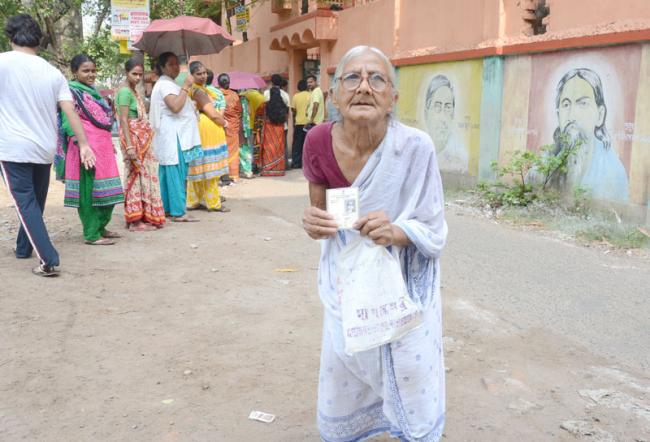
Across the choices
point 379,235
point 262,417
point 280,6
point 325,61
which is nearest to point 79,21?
point 280,6

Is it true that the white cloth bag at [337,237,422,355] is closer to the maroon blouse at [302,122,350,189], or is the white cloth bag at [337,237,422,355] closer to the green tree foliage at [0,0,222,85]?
the maroon blouse at [302,122,350,189]

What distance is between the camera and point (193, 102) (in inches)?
289

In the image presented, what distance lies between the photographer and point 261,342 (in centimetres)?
377

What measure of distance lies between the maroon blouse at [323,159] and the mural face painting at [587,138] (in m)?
5.28

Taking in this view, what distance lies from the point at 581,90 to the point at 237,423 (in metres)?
5.79

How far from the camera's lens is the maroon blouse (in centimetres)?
228

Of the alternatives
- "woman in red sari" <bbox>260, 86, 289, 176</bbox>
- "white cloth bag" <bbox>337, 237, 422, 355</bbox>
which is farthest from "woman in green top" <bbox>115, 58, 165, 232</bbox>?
"woman in red sari" <bbox>260, 86, 289, 176</bbox>

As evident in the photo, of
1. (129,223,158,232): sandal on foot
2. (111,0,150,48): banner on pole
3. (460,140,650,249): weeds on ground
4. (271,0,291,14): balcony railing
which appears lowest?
(129,223,158,232): sandal on foot

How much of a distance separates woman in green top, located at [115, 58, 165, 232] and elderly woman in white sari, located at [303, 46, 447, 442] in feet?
14.7

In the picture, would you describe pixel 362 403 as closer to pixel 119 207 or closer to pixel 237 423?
pixel 237 423

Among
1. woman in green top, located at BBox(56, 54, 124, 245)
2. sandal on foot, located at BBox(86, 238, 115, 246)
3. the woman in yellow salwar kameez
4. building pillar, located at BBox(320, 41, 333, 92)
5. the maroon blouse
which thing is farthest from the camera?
building pillar, located at BBox(320, 41, 333, 92)

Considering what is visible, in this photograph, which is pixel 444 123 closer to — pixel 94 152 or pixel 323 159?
pixel 94 152

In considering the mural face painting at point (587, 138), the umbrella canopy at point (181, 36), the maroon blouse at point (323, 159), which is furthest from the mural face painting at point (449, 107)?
the maroon blouse at point (323, 159)

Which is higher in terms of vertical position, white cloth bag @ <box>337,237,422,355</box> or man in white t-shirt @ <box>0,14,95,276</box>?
man in white t-shirt @ <box>0,14,95,276</box>
